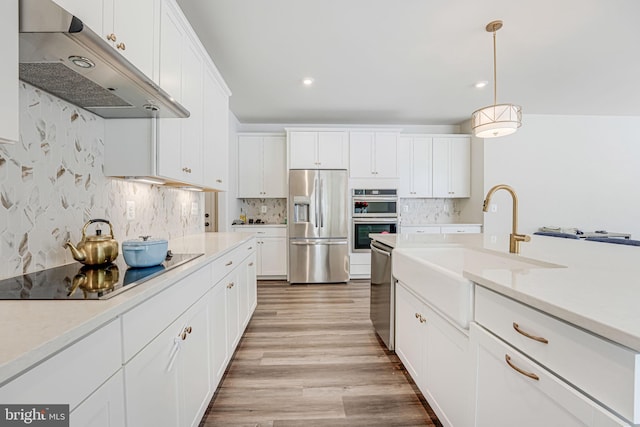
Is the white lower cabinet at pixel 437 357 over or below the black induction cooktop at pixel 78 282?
below

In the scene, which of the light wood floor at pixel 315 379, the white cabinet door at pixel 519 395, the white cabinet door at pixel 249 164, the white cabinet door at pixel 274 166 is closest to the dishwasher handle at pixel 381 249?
the light wood floor at pixel 315 379

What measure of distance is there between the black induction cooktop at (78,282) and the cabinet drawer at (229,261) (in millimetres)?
329

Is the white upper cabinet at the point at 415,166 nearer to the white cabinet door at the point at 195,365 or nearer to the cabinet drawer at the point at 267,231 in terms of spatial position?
the cabinet drawer at the point at 267,231

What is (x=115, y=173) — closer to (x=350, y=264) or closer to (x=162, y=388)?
(x=162, y=388)

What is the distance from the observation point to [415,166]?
4820mm

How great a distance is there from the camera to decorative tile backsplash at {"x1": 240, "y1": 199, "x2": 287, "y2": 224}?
4910 millimetres

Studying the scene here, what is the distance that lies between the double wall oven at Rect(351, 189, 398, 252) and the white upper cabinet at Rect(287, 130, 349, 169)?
1.99 ft

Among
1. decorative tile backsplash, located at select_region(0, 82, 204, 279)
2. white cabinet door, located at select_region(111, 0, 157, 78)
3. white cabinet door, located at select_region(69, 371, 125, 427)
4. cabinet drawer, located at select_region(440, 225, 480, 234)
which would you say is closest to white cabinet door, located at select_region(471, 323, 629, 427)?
white cabinet door, located at select_region(69, 371, 125, 427)

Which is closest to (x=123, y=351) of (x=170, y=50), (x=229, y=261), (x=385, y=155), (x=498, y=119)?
(x=229, y=261)

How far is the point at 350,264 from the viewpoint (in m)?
4.39

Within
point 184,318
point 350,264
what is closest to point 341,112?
point 350,264

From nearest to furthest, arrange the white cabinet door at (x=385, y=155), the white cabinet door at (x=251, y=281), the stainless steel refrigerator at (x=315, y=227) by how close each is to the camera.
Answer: the white cabinet door at (x=251, y=281), the stainless steel refrigerator at (x=315, y=227), the white cabinet door at (x=385, y=155)

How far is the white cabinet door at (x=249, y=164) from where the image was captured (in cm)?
461

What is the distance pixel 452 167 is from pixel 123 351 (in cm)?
513
